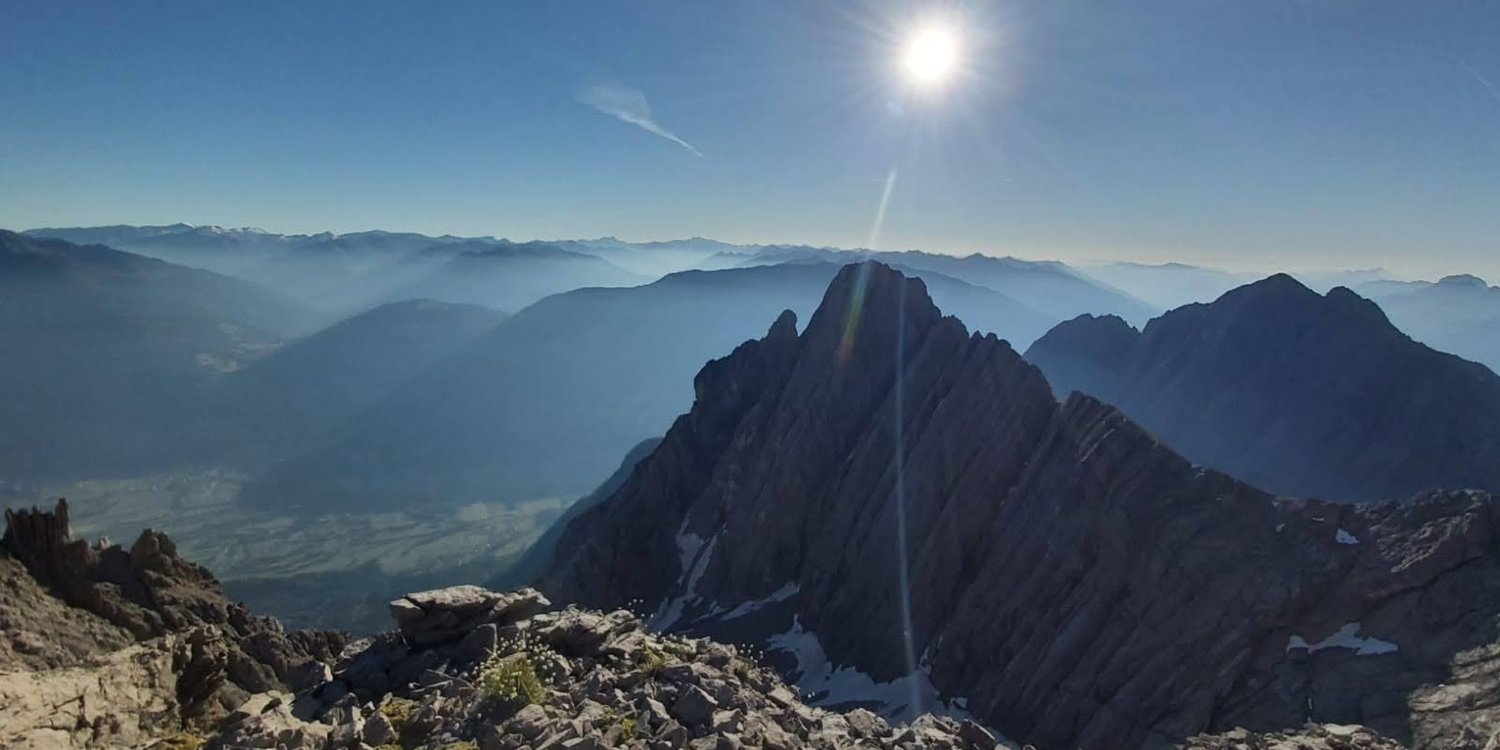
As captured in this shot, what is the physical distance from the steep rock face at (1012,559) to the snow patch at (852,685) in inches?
14.8

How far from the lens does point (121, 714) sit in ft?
74.0

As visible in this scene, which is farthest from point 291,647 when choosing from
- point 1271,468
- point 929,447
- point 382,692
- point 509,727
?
point 1271,468

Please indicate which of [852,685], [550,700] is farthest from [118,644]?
[852,685]

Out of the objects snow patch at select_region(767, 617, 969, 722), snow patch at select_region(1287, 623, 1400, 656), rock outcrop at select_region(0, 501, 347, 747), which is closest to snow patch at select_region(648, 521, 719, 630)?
snow patch at select_region(767, 617, 969, 722)

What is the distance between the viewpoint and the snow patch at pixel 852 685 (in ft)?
277

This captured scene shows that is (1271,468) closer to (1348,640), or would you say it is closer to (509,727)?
(1348,640)

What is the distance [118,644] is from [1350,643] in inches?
3474

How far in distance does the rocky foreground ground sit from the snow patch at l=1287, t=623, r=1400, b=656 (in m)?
30.3

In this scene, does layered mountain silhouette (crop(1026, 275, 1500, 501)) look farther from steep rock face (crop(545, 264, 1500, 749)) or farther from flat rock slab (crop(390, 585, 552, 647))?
flat rock slab (crop(390, 585, 552, 647))

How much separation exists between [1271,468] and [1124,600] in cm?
13767

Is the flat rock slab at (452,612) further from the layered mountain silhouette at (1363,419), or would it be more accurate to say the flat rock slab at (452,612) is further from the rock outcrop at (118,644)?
the layered mountain silhouette at (1363,419)

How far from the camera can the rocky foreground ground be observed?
1741 centimetres

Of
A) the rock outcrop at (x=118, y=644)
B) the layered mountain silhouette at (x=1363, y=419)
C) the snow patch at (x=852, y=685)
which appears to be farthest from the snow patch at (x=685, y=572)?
the layered mountain silhouette at (x=1363, y=419)

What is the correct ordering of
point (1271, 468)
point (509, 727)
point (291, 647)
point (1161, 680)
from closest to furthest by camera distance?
point (509, 727)
point (291, 647)
point (1161, 680)
point (1271, 468)
